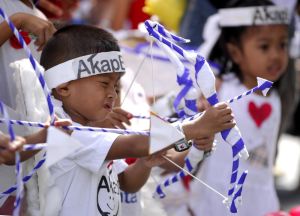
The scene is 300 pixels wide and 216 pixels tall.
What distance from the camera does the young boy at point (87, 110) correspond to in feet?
8.15

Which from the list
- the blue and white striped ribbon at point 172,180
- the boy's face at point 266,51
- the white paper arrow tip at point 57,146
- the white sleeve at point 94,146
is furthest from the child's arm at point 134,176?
the boy's face at point 266,51

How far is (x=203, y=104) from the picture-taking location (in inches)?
139

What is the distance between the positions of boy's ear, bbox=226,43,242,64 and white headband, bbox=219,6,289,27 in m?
0.14

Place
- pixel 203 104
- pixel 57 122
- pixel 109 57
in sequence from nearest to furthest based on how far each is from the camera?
1. pixel 57 122
2. pixel 109 57
3. pixel 203 104

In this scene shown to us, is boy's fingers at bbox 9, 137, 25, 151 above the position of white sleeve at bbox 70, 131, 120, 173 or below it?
above

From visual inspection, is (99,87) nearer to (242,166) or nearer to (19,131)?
(19,131)

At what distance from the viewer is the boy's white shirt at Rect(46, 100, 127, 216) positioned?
2486 millimetres

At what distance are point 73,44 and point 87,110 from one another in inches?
9.0

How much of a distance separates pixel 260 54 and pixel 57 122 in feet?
6.33

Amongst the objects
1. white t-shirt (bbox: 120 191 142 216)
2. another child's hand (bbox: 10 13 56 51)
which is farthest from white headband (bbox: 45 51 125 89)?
white t-shirt (bbox: 120 191 142 216)

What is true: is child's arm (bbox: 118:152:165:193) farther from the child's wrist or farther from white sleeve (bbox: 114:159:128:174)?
the child's wrist

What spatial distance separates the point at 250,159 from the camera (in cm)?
394

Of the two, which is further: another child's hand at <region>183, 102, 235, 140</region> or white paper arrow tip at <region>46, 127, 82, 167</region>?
another child's hand at <region>183, 102, 235, 140</region>

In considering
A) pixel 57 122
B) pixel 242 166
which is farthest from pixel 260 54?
pixel 57 122
